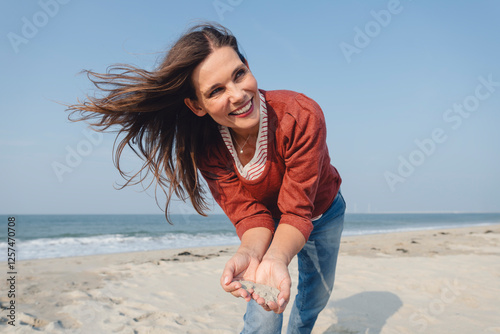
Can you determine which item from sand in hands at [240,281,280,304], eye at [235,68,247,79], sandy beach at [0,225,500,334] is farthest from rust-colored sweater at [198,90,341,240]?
sandy beach at [0,225,500,334]

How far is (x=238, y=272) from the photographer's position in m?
1.78

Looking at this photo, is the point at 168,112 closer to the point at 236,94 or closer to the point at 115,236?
the point at 236,94

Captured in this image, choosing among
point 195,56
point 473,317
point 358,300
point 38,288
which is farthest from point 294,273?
point 195,56

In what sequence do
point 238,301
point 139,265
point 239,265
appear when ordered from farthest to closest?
1. point 139,265
2. point 238,301
3. point 239,265

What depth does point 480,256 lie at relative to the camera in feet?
23.2

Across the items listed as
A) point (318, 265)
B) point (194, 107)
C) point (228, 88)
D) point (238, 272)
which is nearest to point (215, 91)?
point (228, 88)

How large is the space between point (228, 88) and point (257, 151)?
0.42 metres

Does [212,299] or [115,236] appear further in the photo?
[115,236]

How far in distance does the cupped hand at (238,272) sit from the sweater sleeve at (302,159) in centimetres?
Answer: 28

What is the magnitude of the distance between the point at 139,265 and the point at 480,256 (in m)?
6.35

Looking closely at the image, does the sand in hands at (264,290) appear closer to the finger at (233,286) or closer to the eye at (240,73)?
the finger at (233,286)

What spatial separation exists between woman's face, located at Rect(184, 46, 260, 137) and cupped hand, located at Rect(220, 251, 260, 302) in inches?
27.5

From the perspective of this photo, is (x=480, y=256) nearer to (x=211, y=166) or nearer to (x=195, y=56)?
(x=211, y=166)

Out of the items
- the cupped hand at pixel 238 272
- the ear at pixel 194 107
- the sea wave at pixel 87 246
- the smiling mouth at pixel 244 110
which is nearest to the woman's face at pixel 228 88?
the smiling mouth at pixel 244 110
